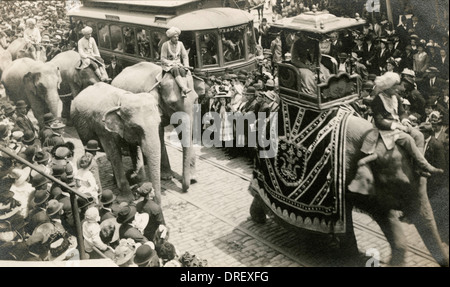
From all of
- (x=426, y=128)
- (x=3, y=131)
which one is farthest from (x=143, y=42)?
(x=426, y=128)

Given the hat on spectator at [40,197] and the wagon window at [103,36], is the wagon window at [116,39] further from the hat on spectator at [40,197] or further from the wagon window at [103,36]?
the hat on spectator at [40,197]

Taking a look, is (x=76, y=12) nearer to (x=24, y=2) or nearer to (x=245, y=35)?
(x=24, y=2)

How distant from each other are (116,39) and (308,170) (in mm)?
3574

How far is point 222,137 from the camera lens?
6.29 metres

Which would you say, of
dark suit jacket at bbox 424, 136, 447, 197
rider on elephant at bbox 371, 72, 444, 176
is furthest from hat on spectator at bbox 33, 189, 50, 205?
dark suit jacket at bbox 424, 136, 447, 197

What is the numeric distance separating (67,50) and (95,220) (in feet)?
10.2

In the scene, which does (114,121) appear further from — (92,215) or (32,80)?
(32,80)

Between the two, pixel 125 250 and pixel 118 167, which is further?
pixel 118 167

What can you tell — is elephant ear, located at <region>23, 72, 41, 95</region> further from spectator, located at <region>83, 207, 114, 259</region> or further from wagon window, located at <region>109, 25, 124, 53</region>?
spectator, located at <region>83, 207, 114, 259</region>

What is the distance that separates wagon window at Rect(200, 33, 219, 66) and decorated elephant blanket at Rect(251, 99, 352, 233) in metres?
2.62

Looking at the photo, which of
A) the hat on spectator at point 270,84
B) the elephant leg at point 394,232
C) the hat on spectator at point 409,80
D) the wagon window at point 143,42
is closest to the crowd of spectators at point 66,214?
the wagon window at point 143,42

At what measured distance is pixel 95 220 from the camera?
4926 mm

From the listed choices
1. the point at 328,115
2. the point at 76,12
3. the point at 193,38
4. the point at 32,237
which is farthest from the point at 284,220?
the point at 76,12

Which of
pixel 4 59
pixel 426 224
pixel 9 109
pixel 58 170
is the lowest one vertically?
pixel 426 224
